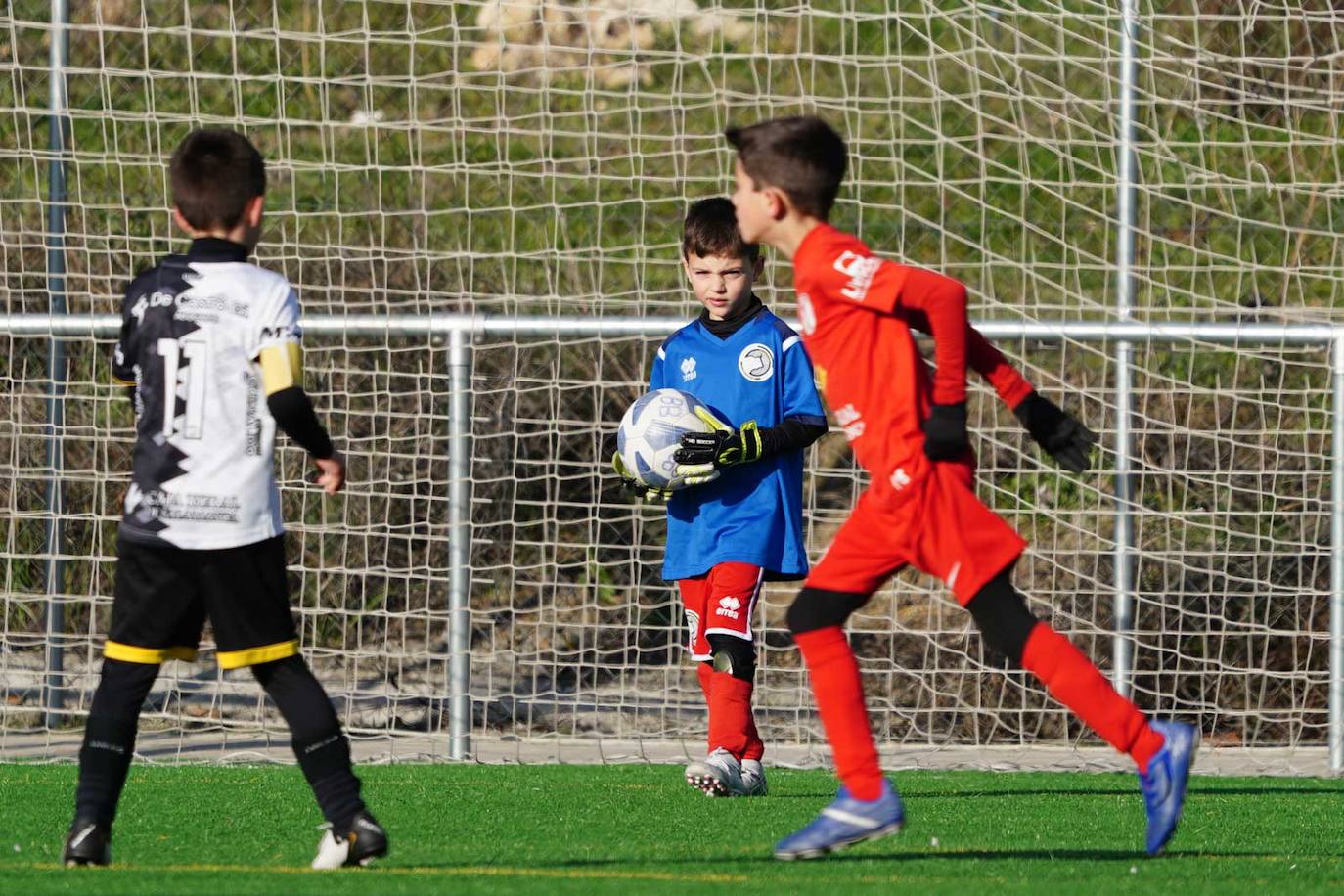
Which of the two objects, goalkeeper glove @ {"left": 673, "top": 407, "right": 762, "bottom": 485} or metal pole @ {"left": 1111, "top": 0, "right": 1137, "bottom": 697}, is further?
metal pole @ {"left": 1111, "top": 0, "right": 1137, "bottom": 697}

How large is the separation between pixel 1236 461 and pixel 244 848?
18.0ft

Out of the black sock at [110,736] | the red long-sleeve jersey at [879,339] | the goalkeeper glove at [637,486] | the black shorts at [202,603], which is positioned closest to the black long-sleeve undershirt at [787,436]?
the goalkeeper glove at [637,486]

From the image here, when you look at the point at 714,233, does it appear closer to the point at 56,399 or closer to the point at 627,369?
the point at 56,399

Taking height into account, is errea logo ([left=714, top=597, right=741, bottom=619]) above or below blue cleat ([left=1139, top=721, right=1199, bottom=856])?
above

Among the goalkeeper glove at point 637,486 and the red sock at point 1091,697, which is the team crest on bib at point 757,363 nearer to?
the goalkeeper glove at point 637,486

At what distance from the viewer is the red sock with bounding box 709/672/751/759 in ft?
17.7

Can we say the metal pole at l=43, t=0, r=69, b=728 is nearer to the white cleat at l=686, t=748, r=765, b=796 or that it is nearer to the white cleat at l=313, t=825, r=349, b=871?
the white cleat at l=686, t=748, r=765, b=796

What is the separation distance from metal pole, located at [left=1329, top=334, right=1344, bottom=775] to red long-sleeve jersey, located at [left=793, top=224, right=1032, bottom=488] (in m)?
3.37

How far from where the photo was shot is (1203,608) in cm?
821

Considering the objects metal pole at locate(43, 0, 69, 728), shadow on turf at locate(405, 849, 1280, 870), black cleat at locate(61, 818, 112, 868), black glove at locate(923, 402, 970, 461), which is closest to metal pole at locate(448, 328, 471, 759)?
metal pole at locate(43, 0, 69, 728)

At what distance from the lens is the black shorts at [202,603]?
3803 millimetres

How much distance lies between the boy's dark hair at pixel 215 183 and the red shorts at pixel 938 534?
1494mm

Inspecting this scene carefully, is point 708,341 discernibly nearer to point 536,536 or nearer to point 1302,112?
point 536,536

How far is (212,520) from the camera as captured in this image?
380cm
